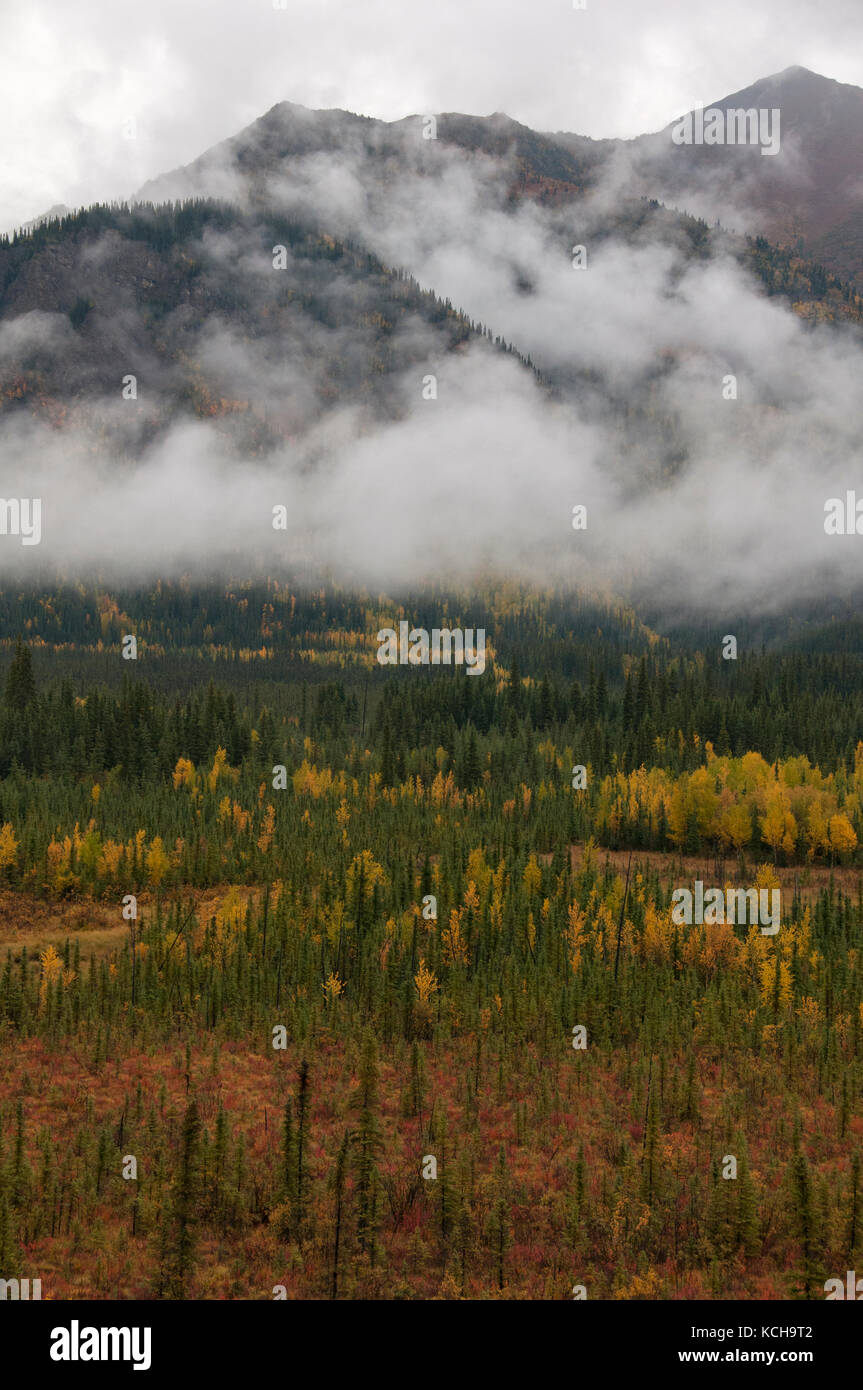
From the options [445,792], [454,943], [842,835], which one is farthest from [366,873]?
[842,835]

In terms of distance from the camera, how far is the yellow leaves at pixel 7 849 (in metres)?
116

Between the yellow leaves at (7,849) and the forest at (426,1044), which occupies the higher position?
the yellow leaves at (7,849)

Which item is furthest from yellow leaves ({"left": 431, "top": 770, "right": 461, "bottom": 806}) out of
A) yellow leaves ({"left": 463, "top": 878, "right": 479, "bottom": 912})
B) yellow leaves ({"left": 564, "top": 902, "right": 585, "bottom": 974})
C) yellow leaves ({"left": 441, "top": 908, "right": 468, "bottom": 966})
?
yellow leaves ({"left": 441, "top": 908, "right": 468, "bottom": 966})

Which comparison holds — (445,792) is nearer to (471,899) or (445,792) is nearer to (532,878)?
(532,878)

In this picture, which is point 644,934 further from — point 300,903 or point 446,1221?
point 446,1221

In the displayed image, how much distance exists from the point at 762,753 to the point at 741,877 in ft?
219

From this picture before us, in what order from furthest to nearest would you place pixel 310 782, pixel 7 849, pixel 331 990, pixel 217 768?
pixel 217 768 → pixel 310 782 → pixel 7 849 → pixel 331 990

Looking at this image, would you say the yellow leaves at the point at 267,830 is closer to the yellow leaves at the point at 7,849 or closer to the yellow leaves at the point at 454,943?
the yellow leaves at the point at 7,849

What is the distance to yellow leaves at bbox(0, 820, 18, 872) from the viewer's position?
381 ft

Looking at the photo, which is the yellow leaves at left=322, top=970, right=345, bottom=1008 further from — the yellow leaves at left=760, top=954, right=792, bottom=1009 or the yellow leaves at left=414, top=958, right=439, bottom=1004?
the yellow leaves at left=760, top=954, right=792, bottom=1009

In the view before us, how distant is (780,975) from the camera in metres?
77.4

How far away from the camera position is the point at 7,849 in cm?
11600

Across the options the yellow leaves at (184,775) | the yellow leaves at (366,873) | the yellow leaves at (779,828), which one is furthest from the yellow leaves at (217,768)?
the yellow leaves at (779,828)

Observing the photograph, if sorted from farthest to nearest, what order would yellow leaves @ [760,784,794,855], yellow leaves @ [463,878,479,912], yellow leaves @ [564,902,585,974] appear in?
yellow leaves @ [760,784,794,855], yellow leaves @ [463,878,479,912], yellow leaves @ [564,902,585,974]
